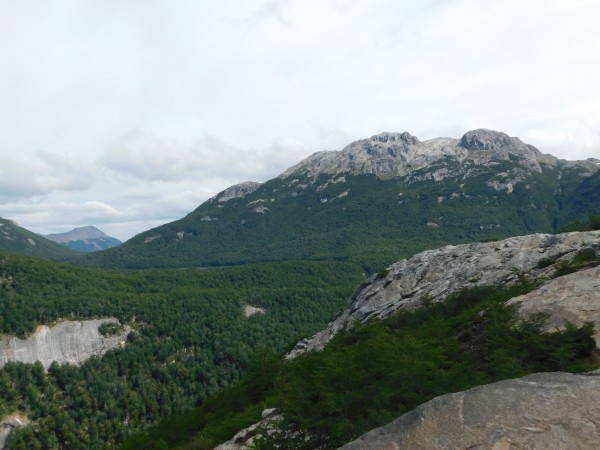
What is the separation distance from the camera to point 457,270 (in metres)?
57.3

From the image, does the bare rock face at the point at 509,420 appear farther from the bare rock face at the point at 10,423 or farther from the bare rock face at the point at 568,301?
the bare rock face at the point at 10,423

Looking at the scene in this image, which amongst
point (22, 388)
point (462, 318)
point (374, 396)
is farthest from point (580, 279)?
point (22, 388)

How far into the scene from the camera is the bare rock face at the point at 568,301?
76.7 feet

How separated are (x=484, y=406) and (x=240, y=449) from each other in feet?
82.8

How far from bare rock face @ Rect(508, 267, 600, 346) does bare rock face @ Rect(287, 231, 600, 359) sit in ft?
38.2

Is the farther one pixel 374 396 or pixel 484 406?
pixel 374 396

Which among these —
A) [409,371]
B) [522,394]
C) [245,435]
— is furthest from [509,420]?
[245,435]

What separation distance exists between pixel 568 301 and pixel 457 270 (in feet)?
106

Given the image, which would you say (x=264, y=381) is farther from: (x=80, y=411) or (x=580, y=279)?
(x=80, y=411)

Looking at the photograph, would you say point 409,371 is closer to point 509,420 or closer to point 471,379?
point 471,379

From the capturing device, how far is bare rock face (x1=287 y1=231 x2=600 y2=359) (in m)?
45.7

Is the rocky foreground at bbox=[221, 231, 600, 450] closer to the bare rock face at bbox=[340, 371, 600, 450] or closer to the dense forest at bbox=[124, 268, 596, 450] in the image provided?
the bare rock face at bbox=[340, 371, 600, 450]

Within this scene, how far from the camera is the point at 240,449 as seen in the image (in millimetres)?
31000

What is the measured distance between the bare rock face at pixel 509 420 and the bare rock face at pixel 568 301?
38.3ft
